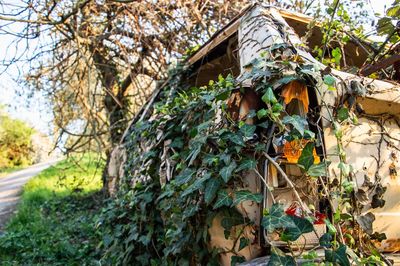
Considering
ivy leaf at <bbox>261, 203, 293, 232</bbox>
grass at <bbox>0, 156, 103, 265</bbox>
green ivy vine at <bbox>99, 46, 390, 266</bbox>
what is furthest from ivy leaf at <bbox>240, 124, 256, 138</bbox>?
grass at <bbox>0, 156, 103, 265</bbox>

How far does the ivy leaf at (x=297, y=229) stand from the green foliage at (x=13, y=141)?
2248 centimetres

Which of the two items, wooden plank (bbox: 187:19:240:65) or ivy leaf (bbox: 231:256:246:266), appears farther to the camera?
wooden plank (bbox: 187:19:240:65)

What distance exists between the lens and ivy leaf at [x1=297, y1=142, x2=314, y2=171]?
1946 millimetres

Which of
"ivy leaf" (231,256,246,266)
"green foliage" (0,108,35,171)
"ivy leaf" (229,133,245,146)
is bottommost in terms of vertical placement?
"ivy leaf" (231,256,246,266)

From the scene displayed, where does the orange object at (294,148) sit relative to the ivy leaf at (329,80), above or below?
below

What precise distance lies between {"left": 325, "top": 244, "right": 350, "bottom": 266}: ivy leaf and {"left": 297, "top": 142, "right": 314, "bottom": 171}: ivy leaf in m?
0.39

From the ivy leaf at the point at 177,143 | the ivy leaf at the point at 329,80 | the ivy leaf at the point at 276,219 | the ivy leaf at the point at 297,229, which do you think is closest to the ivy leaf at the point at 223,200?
the ivy leaf at the point at 276,219

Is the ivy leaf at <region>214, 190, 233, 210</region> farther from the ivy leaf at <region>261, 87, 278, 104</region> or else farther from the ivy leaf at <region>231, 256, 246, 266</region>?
the ivy leaf at <region>261, 87, 278, 104</region>

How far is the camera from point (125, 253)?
338cm

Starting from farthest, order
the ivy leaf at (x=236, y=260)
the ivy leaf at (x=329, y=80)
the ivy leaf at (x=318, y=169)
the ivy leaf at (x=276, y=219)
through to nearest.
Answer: the ivy leaf at (x=236, y=260) < the ivy leaf at (x=329, y=80) < the ivy leaf at (x=318, y=169) < the ivy leaf at (x=276, y=219)

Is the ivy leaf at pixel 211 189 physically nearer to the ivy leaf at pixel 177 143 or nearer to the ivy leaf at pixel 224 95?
the ivy leaf at pixel 224 95

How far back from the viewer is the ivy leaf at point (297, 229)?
179 cm

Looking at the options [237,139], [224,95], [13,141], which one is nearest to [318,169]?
[237,139]

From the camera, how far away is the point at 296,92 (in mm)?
2141
